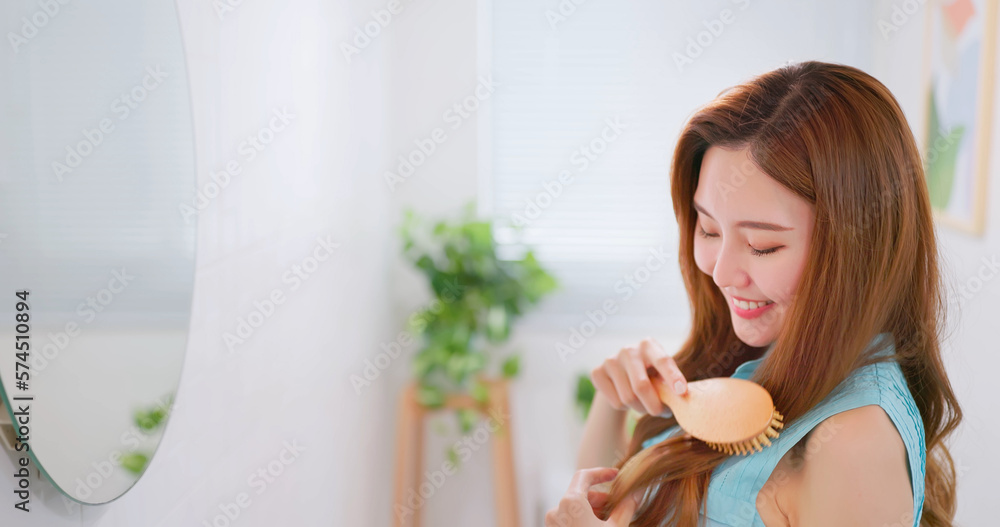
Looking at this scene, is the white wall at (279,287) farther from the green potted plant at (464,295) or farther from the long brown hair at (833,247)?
the long brown hair at (833,247)

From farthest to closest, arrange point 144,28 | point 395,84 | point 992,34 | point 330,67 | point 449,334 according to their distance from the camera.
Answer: point 395,84 → point 449,334 → point 330,67 → point 992,34 → point 144,28

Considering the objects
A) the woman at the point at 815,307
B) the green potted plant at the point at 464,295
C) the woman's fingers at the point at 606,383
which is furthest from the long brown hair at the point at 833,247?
the green potted plant at the point at 464,295

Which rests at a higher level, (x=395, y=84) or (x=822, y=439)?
(x=395, y=84)

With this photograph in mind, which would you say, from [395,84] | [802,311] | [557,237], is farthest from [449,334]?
[802,311]

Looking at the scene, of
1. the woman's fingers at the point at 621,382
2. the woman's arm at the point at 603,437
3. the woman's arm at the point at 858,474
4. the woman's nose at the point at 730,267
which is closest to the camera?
the woman's arm at the point at 858,474

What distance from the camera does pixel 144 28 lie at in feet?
2.31

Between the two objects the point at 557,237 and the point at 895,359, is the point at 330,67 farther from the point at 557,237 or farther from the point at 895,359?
the point at 895,359

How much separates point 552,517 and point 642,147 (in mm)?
1594

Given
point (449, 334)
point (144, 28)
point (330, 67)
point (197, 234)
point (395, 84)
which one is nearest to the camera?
point (144, 28)

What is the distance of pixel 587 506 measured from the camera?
82 cm

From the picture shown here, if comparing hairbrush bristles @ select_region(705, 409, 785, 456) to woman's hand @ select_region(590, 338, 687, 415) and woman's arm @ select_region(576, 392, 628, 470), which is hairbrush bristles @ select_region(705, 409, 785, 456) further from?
woman's arm @ select_region(576, 392, 628, 470)

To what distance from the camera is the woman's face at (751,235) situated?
763 mm

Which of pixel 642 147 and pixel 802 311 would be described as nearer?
pixel 802 311

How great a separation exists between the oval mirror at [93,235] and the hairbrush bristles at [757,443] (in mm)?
616
